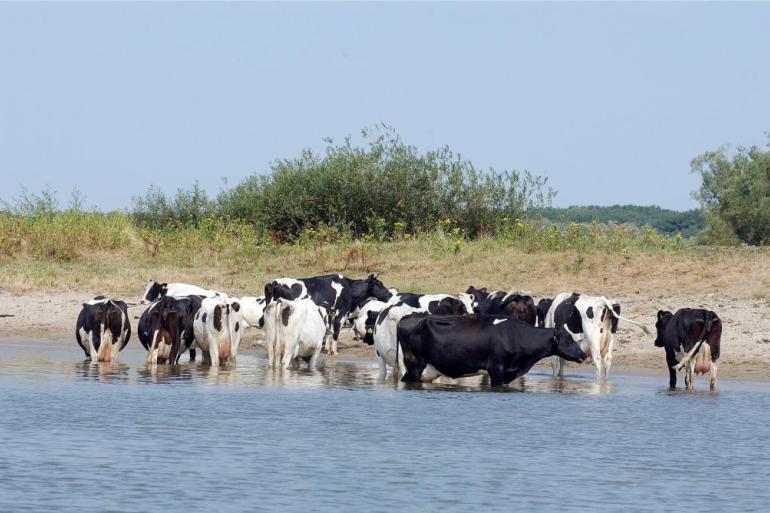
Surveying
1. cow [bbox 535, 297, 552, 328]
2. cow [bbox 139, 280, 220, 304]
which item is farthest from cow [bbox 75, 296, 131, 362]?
cow [bbox 535, 297, 552, 328]

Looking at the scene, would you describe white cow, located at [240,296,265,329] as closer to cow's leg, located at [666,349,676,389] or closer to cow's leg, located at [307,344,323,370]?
cow's leg, located at [307,344,323,370]

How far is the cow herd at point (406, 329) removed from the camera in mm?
19312

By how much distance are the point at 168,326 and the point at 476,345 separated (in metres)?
5.48

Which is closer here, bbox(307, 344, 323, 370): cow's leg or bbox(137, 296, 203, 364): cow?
bbox(137, 296, 203, 364): cow

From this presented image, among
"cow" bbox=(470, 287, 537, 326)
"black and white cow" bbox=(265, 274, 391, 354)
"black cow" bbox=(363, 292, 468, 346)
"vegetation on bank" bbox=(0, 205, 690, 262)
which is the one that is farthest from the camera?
"vegetation on bank" bbox=(0, 205, 690, 262)

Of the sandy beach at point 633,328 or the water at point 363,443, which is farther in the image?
the sandy beach at point 633,328

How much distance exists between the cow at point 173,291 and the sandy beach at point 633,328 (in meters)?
0.61

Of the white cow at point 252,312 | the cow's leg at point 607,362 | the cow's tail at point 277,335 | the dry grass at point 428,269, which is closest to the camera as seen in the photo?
the cow's leg at point 607,362

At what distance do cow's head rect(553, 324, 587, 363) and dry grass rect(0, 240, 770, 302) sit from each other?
6.50 metres

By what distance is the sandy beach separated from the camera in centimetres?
2238

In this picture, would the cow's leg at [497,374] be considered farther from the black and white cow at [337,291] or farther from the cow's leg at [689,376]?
the black and white cow at [337,291]

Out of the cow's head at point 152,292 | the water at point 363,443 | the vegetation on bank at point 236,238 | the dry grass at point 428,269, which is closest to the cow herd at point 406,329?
the cow's head at point 152,292

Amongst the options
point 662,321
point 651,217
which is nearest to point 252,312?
point 662,321

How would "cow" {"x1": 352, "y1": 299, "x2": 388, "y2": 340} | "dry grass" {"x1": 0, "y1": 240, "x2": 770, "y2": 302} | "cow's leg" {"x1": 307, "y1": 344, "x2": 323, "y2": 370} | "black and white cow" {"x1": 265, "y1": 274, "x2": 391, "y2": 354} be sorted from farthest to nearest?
1. "dry grass" {"x1": 0, "y1": 240, "x2": 770, "y2": 302}
2. "black and white cow" {"x1": 265, "y1": 274, "x2": 391, "y2": 354}
3. "cow" {"x1": 352, "y1": 299, "x2": 388, "y2": 340}
4. "cow's leg" {"x1": 307, "y1": 344, "x2": 323, "y2": 370}
